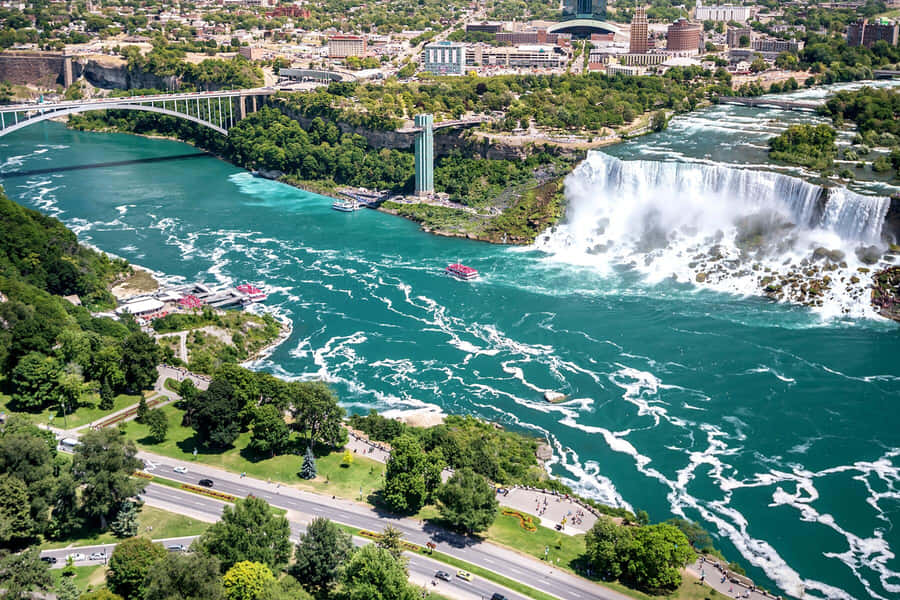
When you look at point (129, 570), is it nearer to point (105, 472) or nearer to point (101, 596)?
point (101, 596)

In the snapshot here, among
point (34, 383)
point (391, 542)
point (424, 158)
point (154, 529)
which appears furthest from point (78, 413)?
point (424, 158)

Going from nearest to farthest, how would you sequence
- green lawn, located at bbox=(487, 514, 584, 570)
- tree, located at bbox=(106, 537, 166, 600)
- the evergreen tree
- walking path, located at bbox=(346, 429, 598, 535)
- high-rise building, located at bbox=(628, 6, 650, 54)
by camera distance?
tree, located at bbox=(106, 537, 166, 600) → green lawn, located at bbox=(487, 514, 584, 570) → walking path, located at bbox=(346, 429, 598, 535) → the evergreen tree → high-rise building, located at bbox=(628, 6, 650, 54)

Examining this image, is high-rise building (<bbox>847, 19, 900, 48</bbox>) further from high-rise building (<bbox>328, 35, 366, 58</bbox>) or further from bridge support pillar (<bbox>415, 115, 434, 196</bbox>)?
bridge support pillar (<bbox>415, 115, 434, 196</bbox>)

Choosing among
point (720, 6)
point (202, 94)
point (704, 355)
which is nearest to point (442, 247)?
point (704, 355)

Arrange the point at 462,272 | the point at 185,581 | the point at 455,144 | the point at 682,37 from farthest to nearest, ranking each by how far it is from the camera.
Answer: the point at 682,37 < the point at 455,144 < the point at 462,272 < the point at 185,581

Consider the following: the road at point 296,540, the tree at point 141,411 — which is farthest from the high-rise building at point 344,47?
the road at point 296,540

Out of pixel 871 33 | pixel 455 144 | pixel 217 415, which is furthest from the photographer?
pixel 871 33

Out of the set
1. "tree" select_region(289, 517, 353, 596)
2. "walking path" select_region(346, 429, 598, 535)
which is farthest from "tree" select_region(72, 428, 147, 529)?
"walking path" select_region(346, 429, 598, 535)
